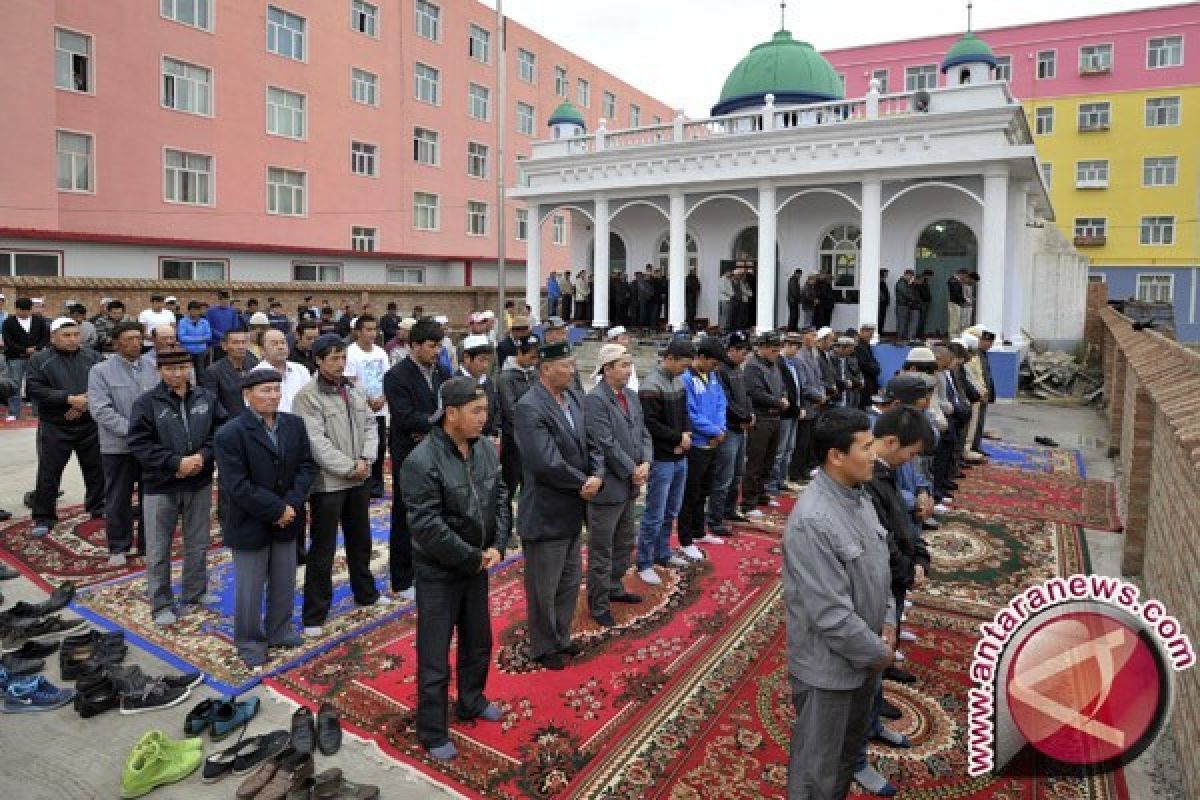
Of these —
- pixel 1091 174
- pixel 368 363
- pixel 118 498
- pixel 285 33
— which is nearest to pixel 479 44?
pixel 285 33

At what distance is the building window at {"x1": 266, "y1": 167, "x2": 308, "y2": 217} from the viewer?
2439 cm

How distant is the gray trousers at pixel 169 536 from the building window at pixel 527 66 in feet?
107

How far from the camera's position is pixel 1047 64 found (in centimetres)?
3603

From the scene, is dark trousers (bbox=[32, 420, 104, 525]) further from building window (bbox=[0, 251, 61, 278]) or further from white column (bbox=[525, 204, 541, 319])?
white column (bbox=[525, 204, 541, 319])

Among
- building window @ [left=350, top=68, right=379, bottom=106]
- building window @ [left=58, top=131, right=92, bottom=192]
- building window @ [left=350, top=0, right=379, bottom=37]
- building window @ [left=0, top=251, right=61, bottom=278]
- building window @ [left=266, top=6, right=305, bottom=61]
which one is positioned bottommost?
building window @ [left=0, top=251, right=61, bottom=278]

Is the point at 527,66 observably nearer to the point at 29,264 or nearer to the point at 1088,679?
the point at 29,264

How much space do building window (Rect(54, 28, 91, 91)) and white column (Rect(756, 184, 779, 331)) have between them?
670 inches

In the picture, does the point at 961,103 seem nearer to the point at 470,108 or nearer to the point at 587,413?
the point at 587,413

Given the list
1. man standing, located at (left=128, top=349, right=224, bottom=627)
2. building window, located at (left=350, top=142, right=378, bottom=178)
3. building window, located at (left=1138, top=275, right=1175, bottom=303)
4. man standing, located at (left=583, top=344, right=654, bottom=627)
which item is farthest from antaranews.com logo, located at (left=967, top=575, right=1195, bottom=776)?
building window, located at (left=1138, top=275, right=1175, bottom=303)

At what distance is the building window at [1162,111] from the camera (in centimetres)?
3331

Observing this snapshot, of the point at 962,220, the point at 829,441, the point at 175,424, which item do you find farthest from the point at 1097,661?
the point at 962,220

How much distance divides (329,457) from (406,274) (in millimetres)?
24081

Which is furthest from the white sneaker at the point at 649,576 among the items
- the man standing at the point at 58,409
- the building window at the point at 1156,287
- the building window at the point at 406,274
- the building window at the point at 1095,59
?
the building window at the point at 1095,59

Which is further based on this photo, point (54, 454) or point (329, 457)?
point (54, 454)
